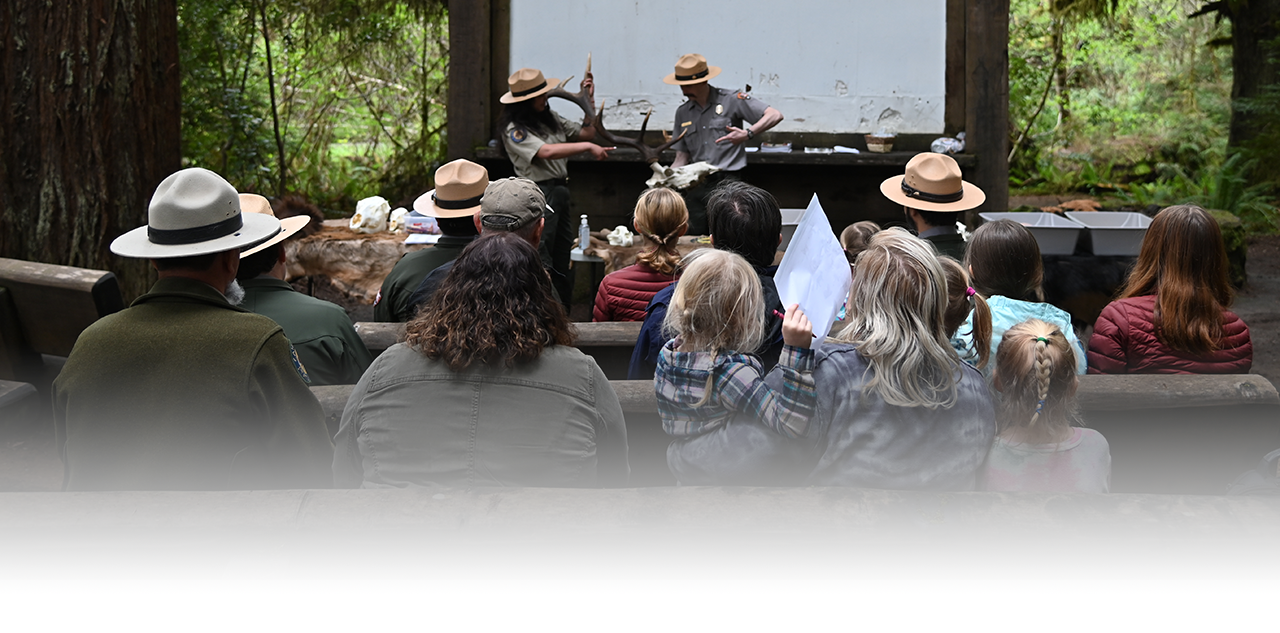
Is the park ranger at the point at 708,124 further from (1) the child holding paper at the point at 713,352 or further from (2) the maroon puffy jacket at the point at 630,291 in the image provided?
(1) the child holding paper at the point at 713,352

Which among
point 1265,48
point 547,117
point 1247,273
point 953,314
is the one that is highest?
point 1265,48

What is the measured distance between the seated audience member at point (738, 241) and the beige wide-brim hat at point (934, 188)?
3.53 feet

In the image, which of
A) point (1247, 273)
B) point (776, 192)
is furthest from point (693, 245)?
point (1247, 273)

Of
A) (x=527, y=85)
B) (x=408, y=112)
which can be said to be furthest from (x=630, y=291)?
(x=408, y=112)

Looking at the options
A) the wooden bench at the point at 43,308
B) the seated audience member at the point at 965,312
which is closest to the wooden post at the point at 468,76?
the wooden bench at the point at 43,308

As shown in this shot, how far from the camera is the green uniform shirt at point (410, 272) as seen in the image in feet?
13.0

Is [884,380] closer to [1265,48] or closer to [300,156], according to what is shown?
[300,156]

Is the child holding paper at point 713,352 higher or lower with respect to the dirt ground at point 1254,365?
higher

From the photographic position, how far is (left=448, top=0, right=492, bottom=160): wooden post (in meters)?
8.73

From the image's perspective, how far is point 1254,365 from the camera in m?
6.37

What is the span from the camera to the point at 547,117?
273 inches

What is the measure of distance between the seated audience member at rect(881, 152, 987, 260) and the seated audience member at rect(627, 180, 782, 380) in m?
1.06

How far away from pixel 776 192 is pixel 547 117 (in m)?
3.02

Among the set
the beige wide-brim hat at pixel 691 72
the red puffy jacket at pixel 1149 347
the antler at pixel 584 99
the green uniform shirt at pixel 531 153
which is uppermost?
the beige wide-brim hat at pixel 691 72
